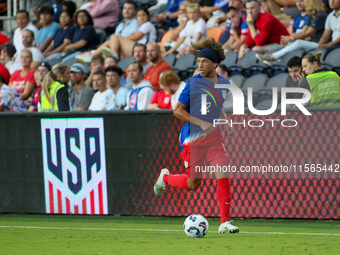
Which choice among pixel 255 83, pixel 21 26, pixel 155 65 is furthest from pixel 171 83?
pixel 21 26

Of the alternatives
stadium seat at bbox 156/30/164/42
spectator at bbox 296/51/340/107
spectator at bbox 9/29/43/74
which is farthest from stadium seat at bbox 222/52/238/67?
spectator at bbox 9/29/43/74

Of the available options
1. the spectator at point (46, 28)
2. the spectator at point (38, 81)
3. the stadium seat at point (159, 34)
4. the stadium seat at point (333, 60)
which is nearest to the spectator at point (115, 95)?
the spectator at point (38, 81)

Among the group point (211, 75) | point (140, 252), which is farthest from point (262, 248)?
point (211, 75)

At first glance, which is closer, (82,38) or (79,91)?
(79,91)

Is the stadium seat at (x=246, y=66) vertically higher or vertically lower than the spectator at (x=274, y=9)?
lower

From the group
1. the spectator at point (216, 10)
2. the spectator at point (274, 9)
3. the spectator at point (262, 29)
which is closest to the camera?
the spectator at point (262, 29)

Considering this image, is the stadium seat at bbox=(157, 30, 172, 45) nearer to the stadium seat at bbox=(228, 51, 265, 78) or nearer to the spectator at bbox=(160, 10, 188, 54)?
the spectator at bbox=(160, 10, 188, 54)

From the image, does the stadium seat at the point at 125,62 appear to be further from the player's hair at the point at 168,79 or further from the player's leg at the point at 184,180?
the player's leg at the point at 184,180

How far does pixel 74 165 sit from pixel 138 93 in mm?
1934

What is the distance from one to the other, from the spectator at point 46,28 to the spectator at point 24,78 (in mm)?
2170

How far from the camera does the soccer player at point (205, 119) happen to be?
5.17 m

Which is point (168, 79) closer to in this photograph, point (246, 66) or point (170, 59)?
point (246, 66)

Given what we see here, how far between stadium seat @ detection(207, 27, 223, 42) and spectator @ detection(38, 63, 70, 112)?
4.12 meters

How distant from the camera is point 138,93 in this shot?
27.8 feet
